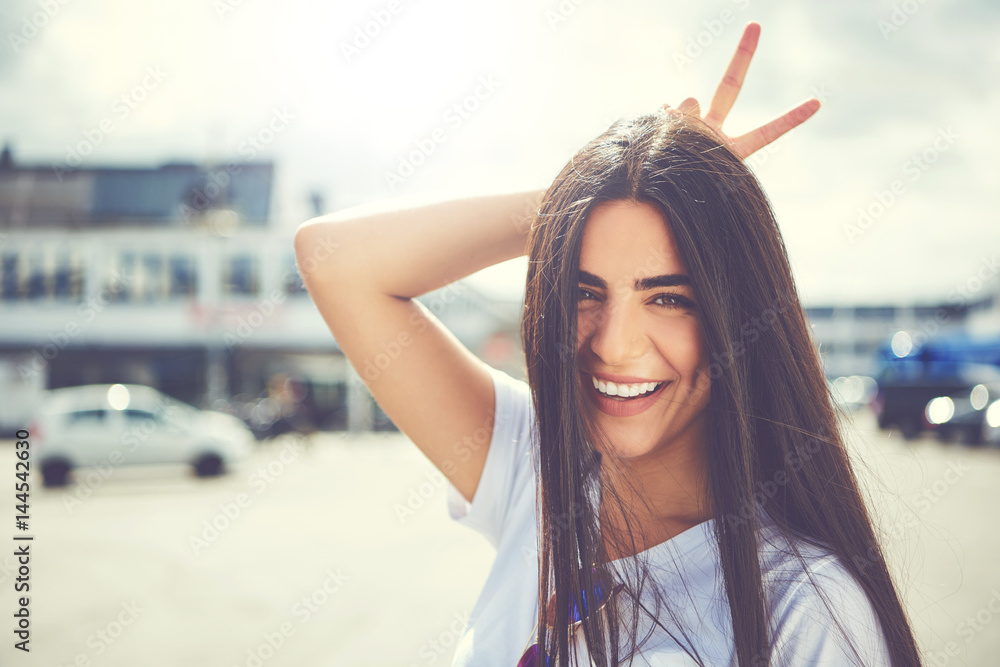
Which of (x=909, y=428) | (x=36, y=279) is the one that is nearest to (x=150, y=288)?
(x=36, y=279)

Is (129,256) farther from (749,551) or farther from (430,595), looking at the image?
(749,551)

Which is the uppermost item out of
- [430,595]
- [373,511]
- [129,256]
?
[129,256]

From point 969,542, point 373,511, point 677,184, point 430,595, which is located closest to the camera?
point 677,184

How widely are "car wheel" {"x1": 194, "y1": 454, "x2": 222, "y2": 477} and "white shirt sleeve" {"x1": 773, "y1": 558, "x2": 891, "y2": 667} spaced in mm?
13113

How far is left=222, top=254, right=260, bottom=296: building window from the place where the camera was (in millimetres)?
26172

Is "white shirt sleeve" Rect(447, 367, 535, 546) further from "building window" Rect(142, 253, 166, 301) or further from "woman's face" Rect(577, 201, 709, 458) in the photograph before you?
"building window" Rect(142, 253, 166, 301)

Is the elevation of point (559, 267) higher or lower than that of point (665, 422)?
higher

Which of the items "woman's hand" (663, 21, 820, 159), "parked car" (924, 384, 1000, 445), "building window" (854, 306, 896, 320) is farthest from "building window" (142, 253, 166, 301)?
"building window" (854, 306, 896, 320)

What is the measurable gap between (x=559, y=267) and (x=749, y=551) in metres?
0.66

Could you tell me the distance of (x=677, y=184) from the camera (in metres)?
1.35

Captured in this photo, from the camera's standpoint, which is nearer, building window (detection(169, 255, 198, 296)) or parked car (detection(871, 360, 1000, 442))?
parked car (detection(871, 360, 1000, 442))

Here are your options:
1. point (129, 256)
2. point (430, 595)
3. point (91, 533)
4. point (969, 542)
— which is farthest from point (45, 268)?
point (969, 542)

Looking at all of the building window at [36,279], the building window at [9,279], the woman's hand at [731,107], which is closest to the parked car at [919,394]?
the woman's hand at [731,107]

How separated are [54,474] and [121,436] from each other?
45.6 inches
